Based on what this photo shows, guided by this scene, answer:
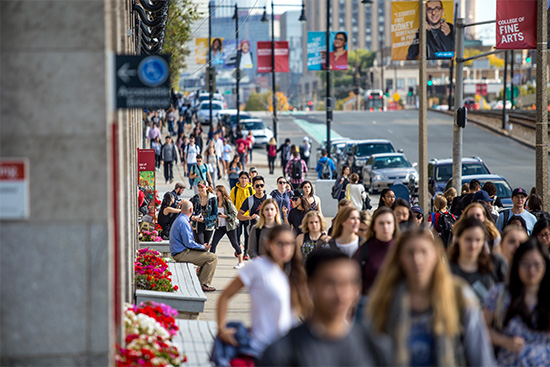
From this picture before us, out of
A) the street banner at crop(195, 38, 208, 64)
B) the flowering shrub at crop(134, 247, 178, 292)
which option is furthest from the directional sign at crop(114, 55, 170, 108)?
the street banner at crop(195, 38, 208, 64)

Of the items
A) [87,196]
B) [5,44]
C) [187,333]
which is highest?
[5,44]

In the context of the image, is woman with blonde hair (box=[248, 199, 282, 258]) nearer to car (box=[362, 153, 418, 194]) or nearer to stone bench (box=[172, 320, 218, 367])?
stone bench (box=[172, 320, 218, 367])

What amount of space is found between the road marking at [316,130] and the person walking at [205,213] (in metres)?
48.1

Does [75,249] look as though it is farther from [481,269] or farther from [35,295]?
[481,269]

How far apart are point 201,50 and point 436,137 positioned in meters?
16.6

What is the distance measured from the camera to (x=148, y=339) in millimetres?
8258

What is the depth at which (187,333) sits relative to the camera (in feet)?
33.0

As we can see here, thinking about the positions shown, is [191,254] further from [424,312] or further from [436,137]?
[436,137]

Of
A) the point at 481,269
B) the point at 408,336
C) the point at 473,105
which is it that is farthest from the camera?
the point at 473,105

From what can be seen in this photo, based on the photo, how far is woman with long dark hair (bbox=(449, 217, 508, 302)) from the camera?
6.97 metres

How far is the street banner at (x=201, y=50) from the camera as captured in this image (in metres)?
61.4

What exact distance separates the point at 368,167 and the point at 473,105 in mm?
83860

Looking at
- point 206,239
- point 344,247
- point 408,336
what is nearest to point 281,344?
point 408,336

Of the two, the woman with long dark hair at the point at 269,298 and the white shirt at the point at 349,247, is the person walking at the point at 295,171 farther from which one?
the woman with long dark hair at the point at 269,298
